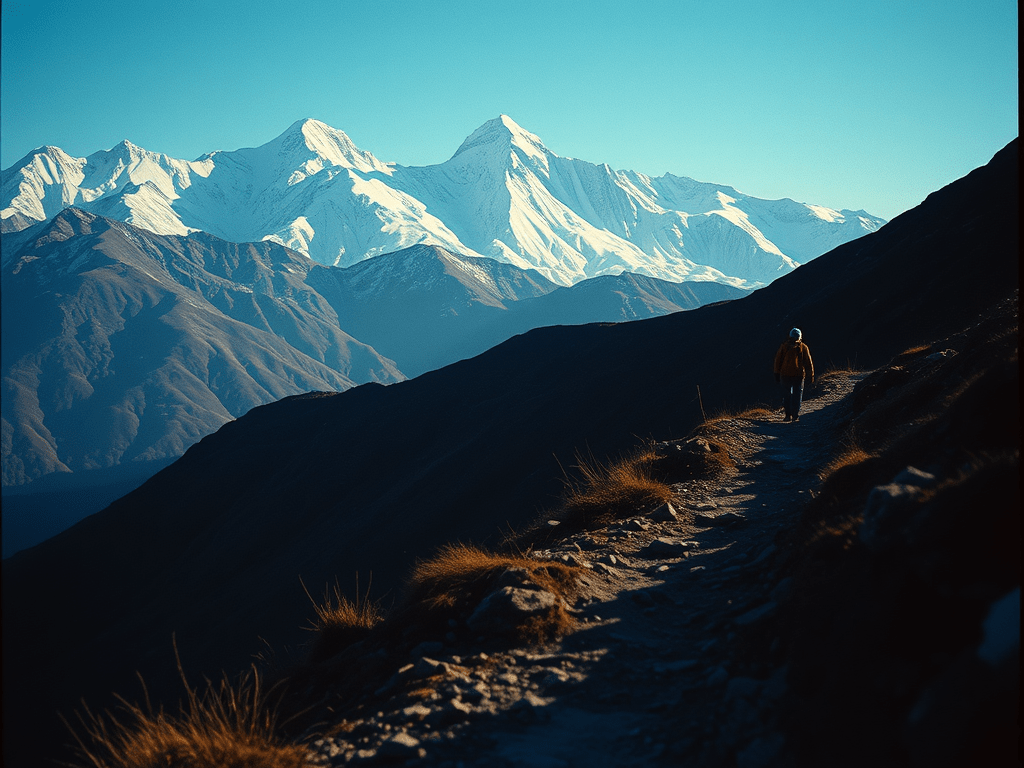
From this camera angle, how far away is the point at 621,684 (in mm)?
4805

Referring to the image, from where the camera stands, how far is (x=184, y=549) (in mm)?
89062

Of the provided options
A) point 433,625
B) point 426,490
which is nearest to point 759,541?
point 433,625

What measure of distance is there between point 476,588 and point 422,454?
88.8m

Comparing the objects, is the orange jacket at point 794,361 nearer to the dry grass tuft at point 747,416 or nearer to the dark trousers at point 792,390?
the dark trousers at point 792,390

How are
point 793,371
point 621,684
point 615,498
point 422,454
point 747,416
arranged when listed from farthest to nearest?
point 422,454
point 747,416
point 793,371
point 615,498
point 621,684

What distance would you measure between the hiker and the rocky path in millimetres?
7870

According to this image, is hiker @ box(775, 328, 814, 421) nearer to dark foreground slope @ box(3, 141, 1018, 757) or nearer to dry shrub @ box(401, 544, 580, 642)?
dry shrub @ box(401, 544, 580, 642)

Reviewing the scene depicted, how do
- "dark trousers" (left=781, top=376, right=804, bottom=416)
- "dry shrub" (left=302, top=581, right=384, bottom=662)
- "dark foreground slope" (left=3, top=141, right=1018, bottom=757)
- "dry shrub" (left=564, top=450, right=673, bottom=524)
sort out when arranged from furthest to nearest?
"dark foreground slope" (left=3, top=141, right=1018, bottom=757), "dark trousers" (left=781, top=376, right=804, bottom=416), "dry shrub" (left=564, top=450, right=673, bottom=524), "dry shrub" (left=302, top=581, right=384, bottom=662)

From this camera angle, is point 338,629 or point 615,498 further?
point 615,498

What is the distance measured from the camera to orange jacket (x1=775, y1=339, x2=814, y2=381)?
1442 centimetres

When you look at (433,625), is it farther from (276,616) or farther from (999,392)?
(276,616)

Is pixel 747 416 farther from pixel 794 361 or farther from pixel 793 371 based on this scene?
pixel 794 361

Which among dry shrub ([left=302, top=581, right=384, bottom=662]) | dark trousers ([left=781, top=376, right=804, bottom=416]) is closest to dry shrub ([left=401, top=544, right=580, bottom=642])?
dry shrub ([left=302, top=581, right=384, bottom=662])

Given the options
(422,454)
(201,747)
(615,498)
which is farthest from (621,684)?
(422,454)
